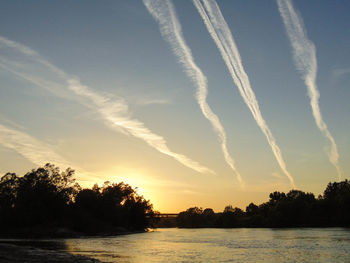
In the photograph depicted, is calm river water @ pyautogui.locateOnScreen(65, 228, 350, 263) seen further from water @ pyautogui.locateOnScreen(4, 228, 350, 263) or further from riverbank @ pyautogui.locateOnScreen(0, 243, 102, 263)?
riverbank @ pyautogui.locateOnScreen(0, 243, 102, 263)

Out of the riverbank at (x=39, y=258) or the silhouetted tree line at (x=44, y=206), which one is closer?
the riverbank at (x=39, y=258)

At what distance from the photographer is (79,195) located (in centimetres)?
14875

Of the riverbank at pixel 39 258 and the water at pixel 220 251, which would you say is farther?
the water at pixel 220 251

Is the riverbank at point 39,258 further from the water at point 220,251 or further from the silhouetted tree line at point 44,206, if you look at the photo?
the silhouetted tree line at point 44,206

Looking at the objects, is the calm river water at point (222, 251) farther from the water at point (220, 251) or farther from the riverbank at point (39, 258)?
the riverbank at point (39, 258)

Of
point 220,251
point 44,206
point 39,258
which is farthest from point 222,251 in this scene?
point 44,206

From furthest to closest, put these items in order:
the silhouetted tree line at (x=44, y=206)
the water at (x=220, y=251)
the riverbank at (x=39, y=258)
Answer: the silhouetted tree line at (x=44, y=206)
the water at (x=220, y=251)
the riverbank at (x=39, y=258)

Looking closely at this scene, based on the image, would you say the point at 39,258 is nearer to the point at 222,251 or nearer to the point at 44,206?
the point at 222,251

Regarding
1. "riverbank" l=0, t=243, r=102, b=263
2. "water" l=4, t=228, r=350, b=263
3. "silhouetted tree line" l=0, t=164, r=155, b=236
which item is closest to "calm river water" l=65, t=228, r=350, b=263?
"water" l=4, t=228, r=350, b=263

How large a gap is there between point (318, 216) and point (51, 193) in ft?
492

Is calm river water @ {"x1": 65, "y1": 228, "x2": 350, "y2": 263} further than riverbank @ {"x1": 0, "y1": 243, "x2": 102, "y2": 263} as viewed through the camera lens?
Yes

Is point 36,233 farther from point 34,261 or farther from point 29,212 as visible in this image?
point 34,261

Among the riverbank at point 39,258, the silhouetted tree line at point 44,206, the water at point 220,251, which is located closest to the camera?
the riverbank at point 39,258

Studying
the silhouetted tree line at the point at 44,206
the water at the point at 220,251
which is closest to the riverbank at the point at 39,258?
the water at the point at 220,251
